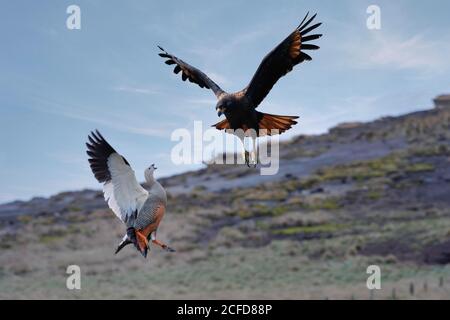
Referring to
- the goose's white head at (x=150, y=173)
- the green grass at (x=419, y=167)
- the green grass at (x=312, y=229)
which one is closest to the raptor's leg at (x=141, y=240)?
the goose's white head at (x=150, y=173)

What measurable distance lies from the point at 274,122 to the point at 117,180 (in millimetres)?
942

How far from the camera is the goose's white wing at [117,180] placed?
3.29m

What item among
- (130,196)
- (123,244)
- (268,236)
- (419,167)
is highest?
(419,167)

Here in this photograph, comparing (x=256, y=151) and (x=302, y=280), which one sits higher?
(x=256, y=151)

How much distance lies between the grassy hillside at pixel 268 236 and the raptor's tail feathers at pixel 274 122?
26596 mm

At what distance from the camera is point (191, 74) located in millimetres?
3955

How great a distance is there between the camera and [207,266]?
135 ft

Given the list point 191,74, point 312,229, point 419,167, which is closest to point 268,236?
point 312,229

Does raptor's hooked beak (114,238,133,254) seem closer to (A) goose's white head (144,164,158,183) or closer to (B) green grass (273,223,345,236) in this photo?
(A) goose's white head (144,164,158,183)

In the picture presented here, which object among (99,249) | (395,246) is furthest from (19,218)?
(395,246)

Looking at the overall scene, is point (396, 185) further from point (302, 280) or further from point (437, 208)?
point (302, 280)

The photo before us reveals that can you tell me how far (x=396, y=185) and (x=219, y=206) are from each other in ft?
49.6

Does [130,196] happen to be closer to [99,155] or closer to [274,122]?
[99,155]
